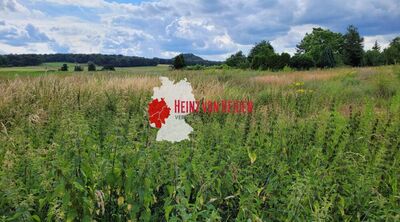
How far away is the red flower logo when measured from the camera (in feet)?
9.89

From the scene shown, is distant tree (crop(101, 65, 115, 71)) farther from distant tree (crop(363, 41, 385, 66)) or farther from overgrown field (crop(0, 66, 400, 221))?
distant tree (crop(363, 41, 385, 66))

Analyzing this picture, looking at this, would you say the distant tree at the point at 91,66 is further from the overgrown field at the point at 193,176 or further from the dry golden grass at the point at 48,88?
the overgrown field at the point at 193,176

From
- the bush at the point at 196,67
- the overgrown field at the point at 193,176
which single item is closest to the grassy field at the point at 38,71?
the overgrown field at the point at 193,176

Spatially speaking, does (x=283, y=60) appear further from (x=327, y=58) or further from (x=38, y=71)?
(x=38, y=71)

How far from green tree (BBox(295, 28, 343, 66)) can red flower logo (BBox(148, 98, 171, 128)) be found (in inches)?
2474

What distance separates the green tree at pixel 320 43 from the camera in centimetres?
6556

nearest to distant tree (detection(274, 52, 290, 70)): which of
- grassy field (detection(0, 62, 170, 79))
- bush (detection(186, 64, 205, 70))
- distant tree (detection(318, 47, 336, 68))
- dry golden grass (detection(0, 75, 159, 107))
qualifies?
distant tree (detection(318, 47, 336, 68))

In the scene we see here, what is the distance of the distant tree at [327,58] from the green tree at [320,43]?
0.34m

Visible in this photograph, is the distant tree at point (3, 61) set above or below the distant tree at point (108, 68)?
above

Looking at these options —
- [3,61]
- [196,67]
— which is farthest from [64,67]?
[196,67]

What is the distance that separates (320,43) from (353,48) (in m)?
8.39

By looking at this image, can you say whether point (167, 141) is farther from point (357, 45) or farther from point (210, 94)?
point (357, 45)

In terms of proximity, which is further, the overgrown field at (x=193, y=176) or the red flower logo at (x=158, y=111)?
the red flower logo at (x=158, y=111)

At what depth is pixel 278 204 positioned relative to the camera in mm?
2848
